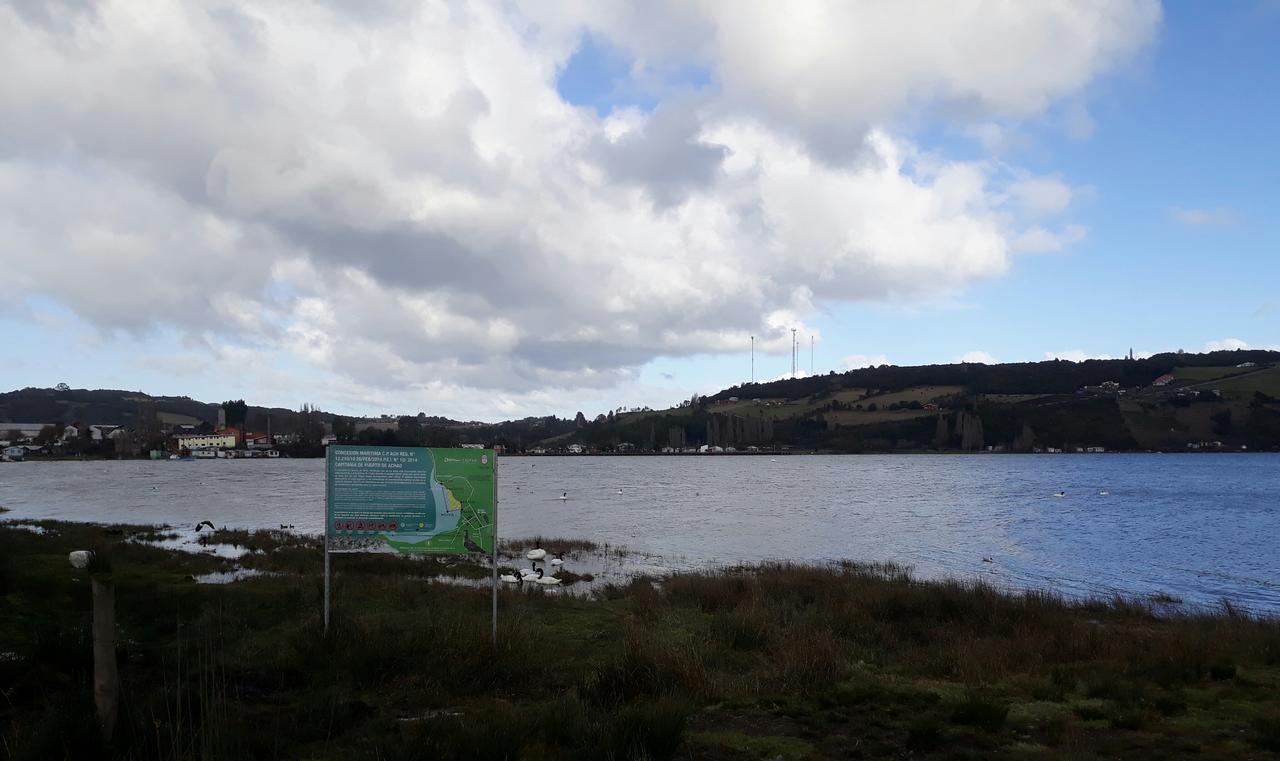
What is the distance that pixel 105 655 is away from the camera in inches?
243

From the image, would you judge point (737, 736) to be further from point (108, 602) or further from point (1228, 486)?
point (1228, 486)

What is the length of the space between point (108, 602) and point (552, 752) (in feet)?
11.7

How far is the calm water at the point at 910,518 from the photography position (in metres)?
32.9

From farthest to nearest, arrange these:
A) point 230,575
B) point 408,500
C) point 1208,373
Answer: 1. point 1208,373
2. point 230,575
3. point 408,500

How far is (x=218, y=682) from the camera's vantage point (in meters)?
9.12

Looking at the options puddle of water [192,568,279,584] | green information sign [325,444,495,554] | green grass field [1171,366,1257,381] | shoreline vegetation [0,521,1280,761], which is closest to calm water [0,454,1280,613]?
puddle of water [192,568,279,584]

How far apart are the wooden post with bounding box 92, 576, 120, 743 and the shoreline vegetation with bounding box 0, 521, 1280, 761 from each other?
180 millimetres

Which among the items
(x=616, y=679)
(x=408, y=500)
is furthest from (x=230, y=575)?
(x=616, y=679)

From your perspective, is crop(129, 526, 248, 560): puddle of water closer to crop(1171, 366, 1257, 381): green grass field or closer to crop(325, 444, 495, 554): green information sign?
crop(325, 444, 495, 554): green information sign

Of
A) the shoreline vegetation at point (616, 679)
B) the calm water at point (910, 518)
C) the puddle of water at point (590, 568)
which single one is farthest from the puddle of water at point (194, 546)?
the shoreline vegetation at point (616, 679)

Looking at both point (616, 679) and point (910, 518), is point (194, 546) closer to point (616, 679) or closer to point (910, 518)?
point (616, 679)

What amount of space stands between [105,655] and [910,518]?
54.1m

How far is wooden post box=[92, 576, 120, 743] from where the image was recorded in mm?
6129

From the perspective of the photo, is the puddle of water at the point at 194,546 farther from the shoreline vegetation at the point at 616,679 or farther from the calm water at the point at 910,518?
the shoreline vegetation at the point at 616,679
